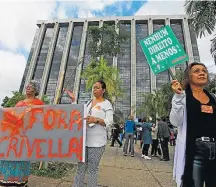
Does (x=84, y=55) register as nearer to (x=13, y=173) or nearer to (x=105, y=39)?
(x=105, y=39)

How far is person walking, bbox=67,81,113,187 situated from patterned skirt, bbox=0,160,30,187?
2.26ft

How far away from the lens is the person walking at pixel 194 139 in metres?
1.98

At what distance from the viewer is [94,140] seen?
9.25 ft

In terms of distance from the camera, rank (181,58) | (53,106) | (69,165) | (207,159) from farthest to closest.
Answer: (69,165) → (53,106) → (181,58) → (207,159)

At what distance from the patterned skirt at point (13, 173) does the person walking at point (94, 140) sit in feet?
2.26

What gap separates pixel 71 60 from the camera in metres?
59.5

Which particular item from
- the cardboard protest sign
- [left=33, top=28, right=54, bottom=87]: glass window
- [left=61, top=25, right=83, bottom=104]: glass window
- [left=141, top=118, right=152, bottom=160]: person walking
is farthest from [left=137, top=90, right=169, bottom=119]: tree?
the cardboard protest sign

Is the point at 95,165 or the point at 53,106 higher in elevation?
the point at 53,106

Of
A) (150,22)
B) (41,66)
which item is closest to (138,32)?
(150,22)

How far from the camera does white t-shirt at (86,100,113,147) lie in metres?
2.81

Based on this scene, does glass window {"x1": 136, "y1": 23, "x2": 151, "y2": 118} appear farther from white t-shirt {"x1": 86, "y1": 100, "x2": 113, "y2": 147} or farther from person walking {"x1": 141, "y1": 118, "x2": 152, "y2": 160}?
white t-shirt {"x1": 86, "y1": 100, "x2": 113, "y2": 147}

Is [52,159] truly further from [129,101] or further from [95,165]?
[129,101]

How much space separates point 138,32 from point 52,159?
60425mm

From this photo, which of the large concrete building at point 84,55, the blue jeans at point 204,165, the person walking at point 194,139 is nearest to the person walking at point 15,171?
the person walking at point 194,139
